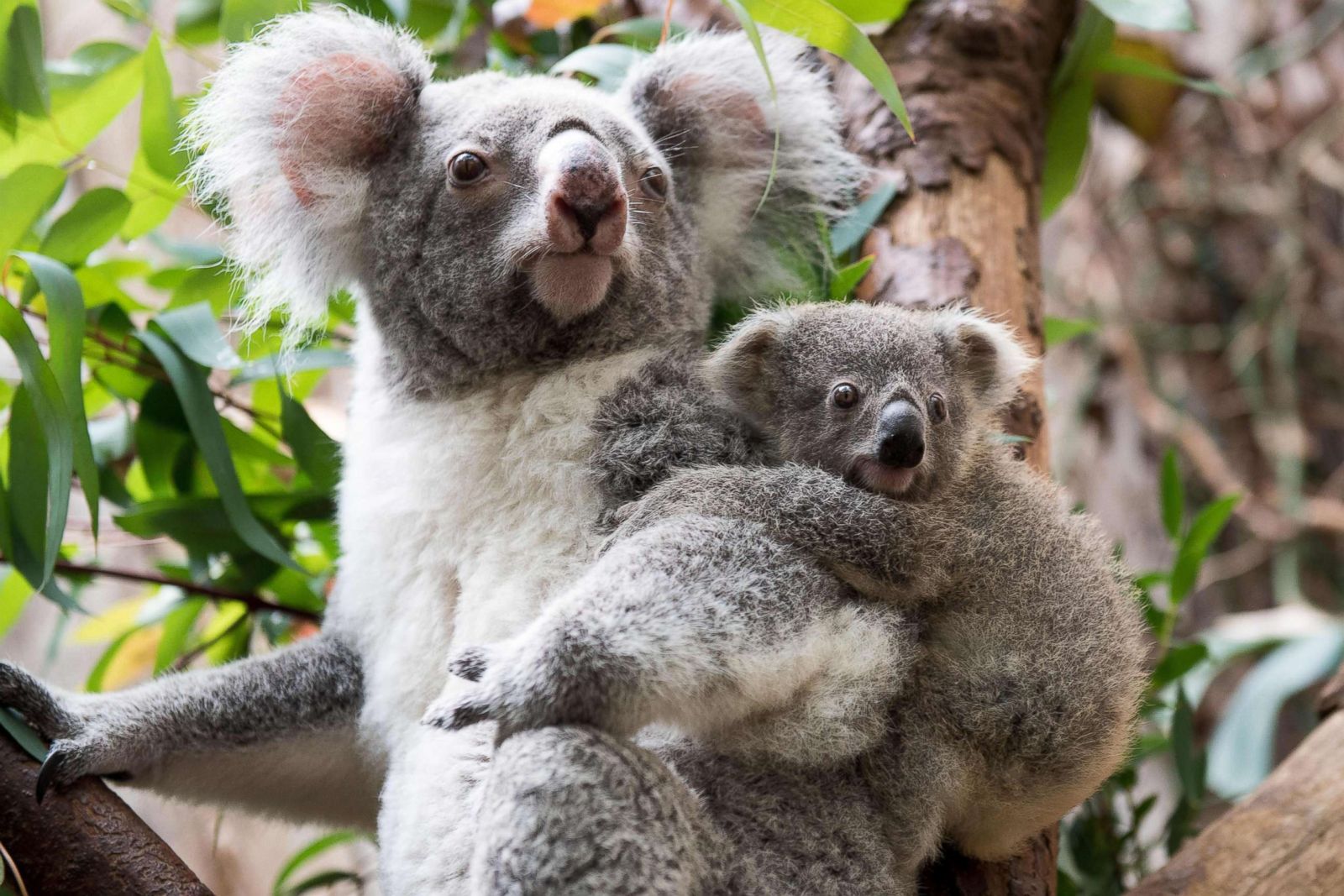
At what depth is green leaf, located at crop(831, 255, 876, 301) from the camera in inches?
104

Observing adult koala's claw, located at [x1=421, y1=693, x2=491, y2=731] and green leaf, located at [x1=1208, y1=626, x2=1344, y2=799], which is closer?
adult koala's claw, located at [x1=421, y1=693, x2=491, y2=731]

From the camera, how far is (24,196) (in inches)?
103

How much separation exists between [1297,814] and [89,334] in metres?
2.92

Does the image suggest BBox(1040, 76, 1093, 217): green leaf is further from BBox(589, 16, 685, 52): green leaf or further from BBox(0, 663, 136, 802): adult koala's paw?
BBox(0, 663, 136, 802): adult koala's paw

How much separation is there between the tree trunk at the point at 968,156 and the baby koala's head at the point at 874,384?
1.66 feet

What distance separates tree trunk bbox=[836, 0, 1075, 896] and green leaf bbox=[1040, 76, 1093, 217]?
0.24ft

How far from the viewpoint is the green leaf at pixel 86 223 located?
2748 mm

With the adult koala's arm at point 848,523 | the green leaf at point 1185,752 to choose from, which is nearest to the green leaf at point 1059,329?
the green leaf at point 1185,752

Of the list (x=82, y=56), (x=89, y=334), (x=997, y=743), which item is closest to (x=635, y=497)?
(x=997, y=743)

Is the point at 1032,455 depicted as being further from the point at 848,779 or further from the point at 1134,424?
the point at 1134,424

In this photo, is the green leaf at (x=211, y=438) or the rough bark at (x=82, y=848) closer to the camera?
the rough bark at (x=82, y=848)

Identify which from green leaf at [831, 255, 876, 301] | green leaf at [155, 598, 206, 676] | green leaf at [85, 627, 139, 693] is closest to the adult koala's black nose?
green leaf at [831, 255, 876, 301]

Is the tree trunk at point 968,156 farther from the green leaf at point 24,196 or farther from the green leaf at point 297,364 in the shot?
the green leaf at point 24,196

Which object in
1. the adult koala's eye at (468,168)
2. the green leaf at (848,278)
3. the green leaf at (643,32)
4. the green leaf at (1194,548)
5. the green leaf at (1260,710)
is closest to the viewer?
the adult koala's eye at (468,168)
